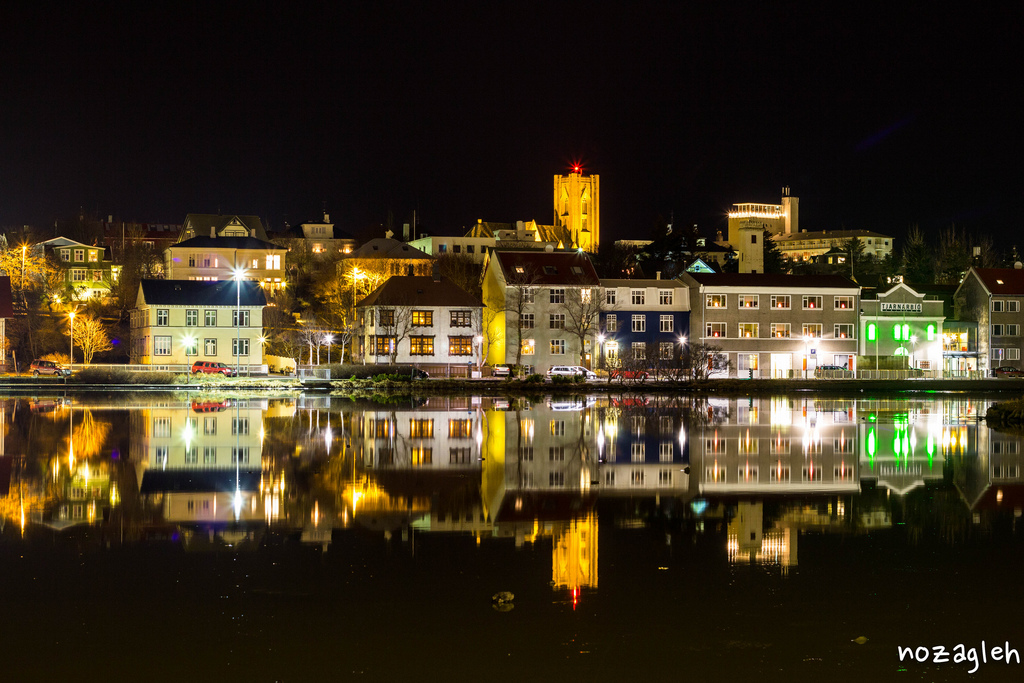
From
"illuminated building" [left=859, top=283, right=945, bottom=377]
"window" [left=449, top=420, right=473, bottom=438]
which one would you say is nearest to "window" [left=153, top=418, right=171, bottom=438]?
"window" [left=449, top=420, right=473, bottom=438]

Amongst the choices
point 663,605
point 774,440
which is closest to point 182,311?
point 774,440

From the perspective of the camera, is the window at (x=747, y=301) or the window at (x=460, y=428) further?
the window at (x=747, y=301)

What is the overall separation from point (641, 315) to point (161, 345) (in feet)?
116

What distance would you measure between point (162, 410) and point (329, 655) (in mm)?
35308

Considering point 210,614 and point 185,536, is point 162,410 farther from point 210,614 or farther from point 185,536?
point 210,614

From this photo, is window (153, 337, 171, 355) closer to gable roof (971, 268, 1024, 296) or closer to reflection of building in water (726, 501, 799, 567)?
gable roof (971, 268, 1024, 296)

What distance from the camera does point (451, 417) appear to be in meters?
39.7

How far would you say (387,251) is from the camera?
10962 cm

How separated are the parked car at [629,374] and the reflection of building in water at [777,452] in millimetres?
19490

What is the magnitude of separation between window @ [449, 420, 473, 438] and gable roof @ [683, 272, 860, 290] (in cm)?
4033

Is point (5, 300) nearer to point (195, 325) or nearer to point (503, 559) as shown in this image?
point (195, 325)

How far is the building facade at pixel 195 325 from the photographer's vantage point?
246ft

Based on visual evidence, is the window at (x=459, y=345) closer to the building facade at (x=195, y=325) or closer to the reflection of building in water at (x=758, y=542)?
the building facade at (x=195, y=325)

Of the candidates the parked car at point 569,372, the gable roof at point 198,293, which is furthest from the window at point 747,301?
the gable roof at point 198,293
